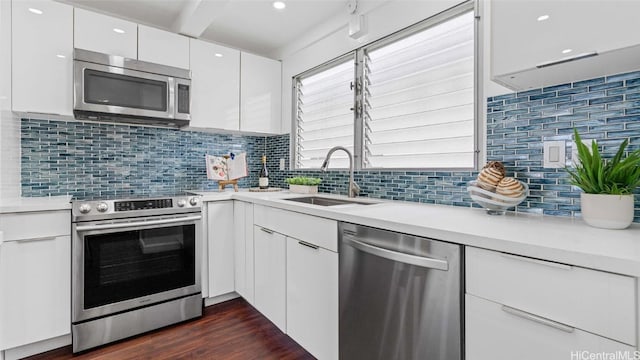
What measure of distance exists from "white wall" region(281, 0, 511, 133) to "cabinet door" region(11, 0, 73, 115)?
169 centimetres

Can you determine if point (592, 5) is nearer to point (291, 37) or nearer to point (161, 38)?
point (291, 37)

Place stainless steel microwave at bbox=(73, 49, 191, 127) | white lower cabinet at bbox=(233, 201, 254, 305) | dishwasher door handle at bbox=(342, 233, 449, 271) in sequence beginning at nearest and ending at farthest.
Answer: dishwasher door handle at bbox=(342, 233, 449, 271) < stainless steel microwave at bbox=(73, 49, 191, 127) < white lower cabinet at bbox=(233, 201, 254, 305)

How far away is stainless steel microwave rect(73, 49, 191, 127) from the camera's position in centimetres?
203

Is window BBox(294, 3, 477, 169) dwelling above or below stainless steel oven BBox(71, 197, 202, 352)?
above

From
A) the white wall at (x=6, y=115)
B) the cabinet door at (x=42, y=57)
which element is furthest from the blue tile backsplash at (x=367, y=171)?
the cabinet door at (x=42, y=57)

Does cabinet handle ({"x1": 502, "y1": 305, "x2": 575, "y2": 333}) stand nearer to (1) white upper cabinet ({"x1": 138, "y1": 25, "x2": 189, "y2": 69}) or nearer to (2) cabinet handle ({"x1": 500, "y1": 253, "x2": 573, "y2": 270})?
(2) cabinet handle ({"x1": 500, "y1": 253, "x2": 573, "y2": 270})

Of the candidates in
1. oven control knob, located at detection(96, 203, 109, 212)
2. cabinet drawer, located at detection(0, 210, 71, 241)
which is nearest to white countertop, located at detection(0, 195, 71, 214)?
cabinet drawer, located at detection(0, 210, 71, 241)

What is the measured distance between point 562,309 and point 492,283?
0.57 ft

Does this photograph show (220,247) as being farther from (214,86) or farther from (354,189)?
(214,86)

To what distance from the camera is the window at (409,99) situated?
1.68m

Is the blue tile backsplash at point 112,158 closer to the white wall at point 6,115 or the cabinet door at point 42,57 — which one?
the white wall at point 6,115

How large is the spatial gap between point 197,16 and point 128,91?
2.48ft

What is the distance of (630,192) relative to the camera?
1.06 meters

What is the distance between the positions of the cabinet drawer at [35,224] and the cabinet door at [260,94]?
1.49 meters
